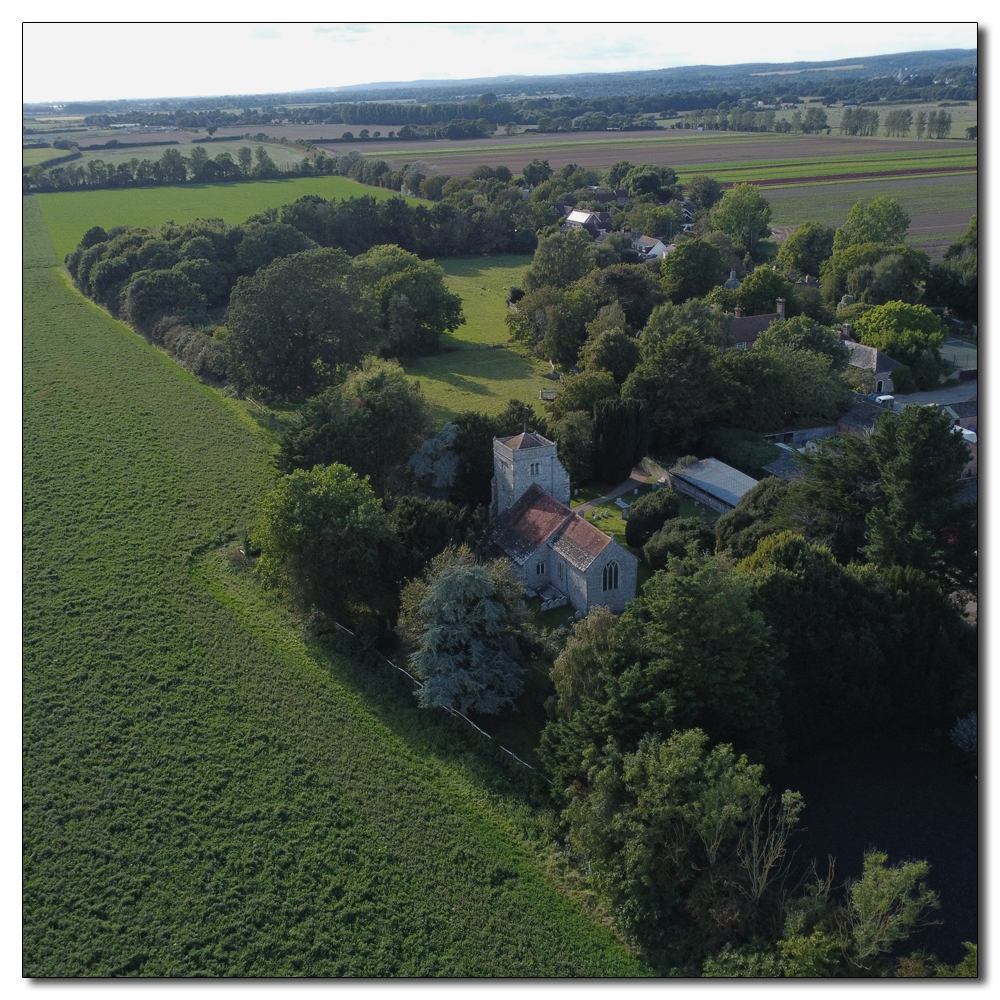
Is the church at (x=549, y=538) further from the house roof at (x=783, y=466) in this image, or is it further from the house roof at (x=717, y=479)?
the house roof at (x=783, y=466)

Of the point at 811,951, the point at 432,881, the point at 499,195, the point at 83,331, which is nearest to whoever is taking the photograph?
the point at 811,951

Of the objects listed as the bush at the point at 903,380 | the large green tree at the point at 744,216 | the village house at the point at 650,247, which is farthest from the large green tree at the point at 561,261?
the bush at the point at 903,380

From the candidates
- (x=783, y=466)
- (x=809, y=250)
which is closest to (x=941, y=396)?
(x=783, y=466)

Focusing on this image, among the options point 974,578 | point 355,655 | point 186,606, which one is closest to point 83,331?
point 186,606

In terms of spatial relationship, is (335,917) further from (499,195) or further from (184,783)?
(499,195)

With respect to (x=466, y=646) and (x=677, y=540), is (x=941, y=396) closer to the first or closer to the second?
(x=677, y=540)

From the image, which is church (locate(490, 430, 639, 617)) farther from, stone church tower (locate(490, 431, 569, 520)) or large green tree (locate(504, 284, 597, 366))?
large green tree (locate(504, 284, 597, 366))
